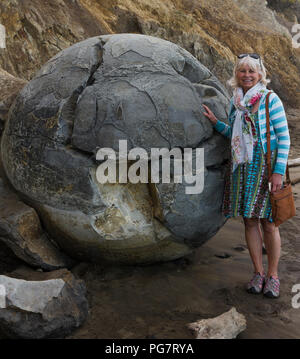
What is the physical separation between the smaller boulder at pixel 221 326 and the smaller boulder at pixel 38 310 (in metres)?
0.77

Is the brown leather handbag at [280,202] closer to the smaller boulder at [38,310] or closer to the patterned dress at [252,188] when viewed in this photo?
the patterned dress at [252,188]

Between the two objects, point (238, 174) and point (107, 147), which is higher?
point (107, 147)

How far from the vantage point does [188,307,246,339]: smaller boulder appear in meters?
2.50

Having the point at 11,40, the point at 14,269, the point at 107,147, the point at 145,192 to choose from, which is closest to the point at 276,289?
the point at 145,192

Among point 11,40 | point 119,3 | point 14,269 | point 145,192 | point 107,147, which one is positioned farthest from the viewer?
point 119,3

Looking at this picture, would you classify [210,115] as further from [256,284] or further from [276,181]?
[256,284]

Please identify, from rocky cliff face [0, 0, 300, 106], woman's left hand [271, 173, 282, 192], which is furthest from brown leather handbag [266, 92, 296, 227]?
rocky cliff face [0, 0, 300, 106]

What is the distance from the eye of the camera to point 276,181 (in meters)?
2.89

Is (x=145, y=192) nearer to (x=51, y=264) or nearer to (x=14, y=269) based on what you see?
(x=51, y=264)

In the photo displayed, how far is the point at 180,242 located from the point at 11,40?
5.57 meters

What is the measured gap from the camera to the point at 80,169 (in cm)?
284

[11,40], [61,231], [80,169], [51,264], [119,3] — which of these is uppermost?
[119,3]

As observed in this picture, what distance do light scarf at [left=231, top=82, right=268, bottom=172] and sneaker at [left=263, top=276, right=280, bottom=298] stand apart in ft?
3.10

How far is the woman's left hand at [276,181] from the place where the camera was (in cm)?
288
